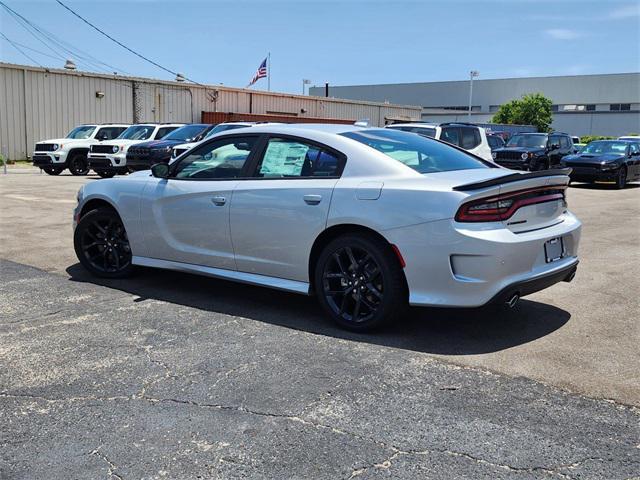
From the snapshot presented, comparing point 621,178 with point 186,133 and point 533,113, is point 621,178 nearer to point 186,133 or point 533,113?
point 186,133

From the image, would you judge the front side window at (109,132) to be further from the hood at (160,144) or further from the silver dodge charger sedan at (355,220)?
the silver dodge charger sedan at (355,220)

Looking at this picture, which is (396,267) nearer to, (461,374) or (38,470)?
(461,374)

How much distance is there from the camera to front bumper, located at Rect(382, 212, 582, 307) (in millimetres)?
4500

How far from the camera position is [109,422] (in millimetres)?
3484

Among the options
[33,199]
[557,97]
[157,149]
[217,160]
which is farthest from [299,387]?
[557,97]

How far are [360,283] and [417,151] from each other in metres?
1.27

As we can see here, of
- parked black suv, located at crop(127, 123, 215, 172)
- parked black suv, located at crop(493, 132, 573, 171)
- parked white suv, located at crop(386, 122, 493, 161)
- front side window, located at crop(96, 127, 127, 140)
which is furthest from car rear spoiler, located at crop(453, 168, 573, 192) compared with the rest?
front side window, located at crop(96, 127, 127, 140)

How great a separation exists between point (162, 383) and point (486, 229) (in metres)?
2.39

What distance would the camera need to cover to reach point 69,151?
71.6 ft

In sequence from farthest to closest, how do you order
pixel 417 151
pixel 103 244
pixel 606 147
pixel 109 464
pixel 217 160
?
pixel 606 147 → pixel 103 244 → pixel 217 160 → pixel 417 151 → pixel 109 464

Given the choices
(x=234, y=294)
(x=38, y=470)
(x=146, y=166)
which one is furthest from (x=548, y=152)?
(x=38, y=470)

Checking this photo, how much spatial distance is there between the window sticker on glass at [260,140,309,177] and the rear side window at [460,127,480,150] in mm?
11958

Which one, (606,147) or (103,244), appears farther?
(606,147)

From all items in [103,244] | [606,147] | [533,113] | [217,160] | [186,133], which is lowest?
[103,244]
